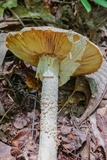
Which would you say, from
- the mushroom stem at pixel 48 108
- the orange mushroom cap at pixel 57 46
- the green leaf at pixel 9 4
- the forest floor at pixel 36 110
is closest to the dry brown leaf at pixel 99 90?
the forest floor at pixel 36 110

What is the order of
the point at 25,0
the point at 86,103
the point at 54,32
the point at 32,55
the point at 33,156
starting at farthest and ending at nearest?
the point at 25,0 → the point at 86,103 → the point at 32,55 → the point at 33,156 → the point at 54,32

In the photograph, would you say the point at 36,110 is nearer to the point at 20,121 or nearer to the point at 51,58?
the point at 20,121

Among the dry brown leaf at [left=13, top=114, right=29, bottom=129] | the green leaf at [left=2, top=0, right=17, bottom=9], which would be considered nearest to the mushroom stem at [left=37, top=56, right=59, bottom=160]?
the dry brown leaf at [left=13, top=114, right=29, bottom=129]

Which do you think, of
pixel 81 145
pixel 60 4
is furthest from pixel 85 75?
pixel 60 4

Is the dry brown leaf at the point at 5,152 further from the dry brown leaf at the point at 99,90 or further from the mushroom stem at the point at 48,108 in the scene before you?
the dry brown leaf at the point at 99,90

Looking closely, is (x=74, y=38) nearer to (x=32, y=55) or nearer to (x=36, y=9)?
(x=32, y=55)

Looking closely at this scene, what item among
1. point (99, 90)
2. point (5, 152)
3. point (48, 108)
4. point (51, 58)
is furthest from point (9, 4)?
point (5, 152)

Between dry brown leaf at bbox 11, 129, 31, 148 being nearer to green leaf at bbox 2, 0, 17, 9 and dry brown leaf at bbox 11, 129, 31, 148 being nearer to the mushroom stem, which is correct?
the mushroom stem
